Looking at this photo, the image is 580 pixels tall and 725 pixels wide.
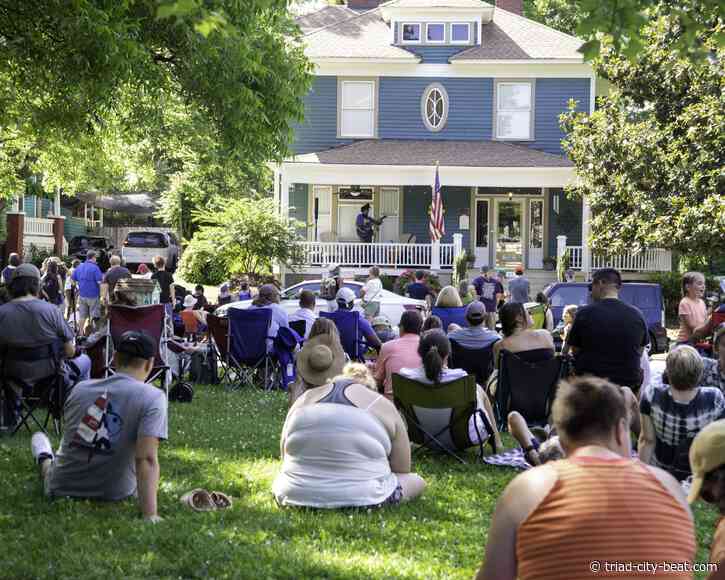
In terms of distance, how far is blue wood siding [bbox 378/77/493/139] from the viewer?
30859mm

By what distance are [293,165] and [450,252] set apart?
503 cm

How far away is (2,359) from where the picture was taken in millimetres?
8914

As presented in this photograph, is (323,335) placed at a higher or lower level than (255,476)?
higher

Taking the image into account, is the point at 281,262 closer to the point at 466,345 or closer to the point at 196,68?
the point at 196,68

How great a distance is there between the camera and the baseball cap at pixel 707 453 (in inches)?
136

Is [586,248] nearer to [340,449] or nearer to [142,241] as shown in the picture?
[142,241]

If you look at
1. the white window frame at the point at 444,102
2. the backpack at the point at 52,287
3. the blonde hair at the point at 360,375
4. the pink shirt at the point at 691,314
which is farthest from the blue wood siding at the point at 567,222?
the blonde hair at the point at 360,375

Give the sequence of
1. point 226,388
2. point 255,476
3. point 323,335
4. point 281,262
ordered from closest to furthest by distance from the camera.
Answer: point 255,476
point 323,335
point 226,388
point 281,262

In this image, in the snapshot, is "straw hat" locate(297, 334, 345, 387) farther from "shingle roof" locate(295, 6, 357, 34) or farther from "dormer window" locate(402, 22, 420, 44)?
"shingle roof" locate(295, 6, 357, 34)

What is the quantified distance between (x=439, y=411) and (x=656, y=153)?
1620 cm

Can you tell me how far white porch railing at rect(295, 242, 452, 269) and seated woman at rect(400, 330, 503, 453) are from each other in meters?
19.8

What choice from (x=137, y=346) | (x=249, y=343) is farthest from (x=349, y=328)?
(x=137, y=346)

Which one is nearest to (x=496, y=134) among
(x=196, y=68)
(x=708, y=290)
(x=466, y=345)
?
(x=708, y=290)

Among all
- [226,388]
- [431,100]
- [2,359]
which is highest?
[431,100]
